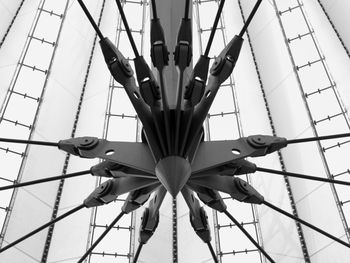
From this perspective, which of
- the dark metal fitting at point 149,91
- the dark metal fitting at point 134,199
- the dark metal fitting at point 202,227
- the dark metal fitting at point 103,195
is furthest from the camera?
the dark metal fitting at point 134,199

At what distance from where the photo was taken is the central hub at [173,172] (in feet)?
34.1

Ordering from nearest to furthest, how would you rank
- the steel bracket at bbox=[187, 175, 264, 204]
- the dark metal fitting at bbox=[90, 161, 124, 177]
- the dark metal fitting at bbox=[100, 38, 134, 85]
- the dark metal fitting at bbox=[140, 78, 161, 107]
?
the dark metal fitting at bbox=[140, 78, 161, 107]
the dark metal fitting at bbox=[100, 38, 134, 85]
the dark metal fitting at bbox=[90, 161, 124, 177]
the steel bracket at bbox=[187, 175, 264, 204]

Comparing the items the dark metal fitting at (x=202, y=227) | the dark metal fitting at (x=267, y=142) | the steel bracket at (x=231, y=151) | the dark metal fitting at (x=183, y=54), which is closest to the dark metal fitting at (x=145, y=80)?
the dark metal fitting at (x=183, y=54)

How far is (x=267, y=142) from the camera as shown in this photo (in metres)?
11.1

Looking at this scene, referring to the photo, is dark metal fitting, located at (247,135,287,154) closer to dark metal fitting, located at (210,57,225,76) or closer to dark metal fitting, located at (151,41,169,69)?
dark metal fitting, located at (210,57,225,76)

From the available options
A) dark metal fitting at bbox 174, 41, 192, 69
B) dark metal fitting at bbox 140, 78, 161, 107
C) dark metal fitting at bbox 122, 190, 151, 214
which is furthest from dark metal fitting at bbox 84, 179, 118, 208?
dark metal fitting at bbox 174, 41, 192, 69

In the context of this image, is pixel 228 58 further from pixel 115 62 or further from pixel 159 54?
pixel 115 62

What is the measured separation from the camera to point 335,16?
20.6 meters

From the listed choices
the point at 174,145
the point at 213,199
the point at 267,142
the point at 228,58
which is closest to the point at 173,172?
the point at 174,145

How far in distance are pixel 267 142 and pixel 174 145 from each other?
5.57ft

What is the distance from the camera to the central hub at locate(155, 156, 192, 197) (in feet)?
34.1

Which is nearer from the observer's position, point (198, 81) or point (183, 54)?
point (183, 54)

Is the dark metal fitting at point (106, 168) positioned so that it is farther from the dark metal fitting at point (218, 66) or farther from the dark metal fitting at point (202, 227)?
the dark metal fitting at point (218, 66)

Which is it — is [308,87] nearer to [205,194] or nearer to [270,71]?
[270,71]
